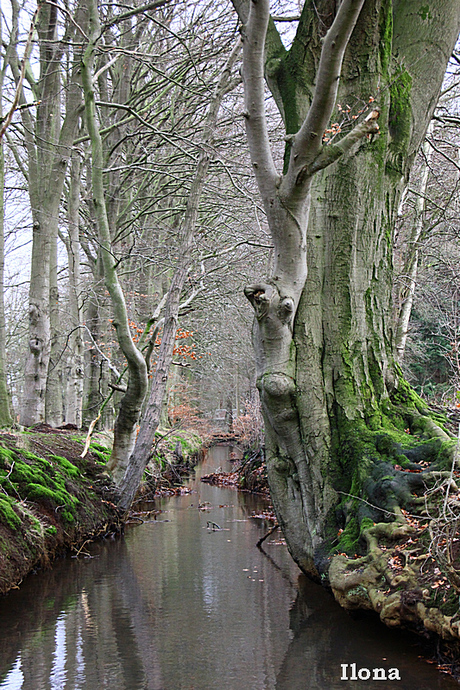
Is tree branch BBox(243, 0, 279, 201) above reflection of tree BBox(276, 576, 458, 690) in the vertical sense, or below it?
above

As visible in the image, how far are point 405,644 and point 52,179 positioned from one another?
30.2ft

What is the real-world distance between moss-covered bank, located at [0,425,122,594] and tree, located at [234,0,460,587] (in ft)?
8.76

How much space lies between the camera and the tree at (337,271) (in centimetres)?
518

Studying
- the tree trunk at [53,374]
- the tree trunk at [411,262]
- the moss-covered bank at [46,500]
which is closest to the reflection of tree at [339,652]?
the moss-covered bank at [46,500]

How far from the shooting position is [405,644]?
13.4 feet

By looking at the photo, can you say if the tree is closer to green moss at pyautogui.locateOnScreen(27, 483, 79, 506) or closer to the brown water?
the brown water

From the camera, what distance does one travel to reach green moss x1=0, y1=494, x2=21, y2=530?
5766mm

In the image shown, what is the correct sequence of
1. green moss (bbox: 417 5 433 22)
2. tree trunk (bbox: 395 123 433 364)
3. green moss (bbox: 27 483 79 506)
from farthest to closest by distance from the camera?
tree trunk (bbox: 395 123 433 364)
green moss (bbox: 27 483 79 506)
green moss (bbox: 417 5 433 22)

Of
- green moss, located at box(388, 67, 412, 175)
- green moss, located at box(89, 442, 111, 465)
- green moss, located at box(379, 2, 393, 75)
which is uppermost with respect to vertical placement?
green moss, located at box(379, 2, 393, 75)

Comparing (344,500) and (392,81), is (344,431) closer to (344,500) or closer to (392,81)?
(344,500)

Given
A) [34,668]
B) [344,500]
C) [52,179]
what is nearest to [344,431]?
[344,500]

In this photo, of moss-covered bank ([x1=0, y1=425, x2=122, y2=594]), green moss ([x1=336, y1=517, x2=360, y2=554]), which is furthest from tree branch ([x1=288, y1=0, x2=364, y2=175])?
moss-covered bank ([x1=0, y1=425, x2=122, y2=594])

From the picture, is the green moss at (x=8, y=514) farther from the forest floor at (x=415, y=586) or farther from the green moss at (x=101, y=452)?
the forest floor at (x=415, y=586)

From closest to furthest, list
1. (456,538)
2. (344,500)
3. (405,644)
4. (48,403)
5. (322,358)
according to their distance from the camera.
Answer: (456,538), (405,644), (344,500), (322,358), (48,403)
